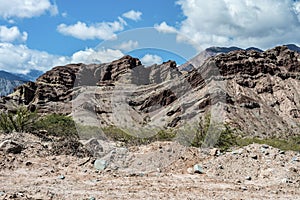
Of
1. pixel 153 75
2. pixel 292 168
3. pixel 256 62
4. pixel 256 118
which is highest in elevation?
pixel 256 62

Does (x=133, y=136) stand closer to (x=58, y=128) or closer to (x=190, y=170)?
(x=58, y=128)

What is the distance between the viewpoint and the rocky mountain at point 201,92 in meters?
70.9

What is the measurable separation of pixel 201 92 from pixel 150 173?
227ft

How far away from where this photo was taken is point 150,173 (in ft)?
41.4

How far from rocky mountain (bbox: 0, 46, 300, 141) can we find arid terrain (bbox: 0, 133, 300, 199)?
47.8m

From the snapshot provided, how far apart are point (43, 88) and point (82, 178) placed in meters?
90.2

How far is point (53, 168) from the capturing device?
12.8 meters

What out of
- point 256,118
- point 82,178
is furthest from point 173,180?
point 256,118

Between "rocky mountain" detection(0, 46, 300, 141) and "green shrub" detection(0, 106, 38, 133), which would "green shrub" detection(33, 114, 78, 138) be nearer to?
"green shrub" detection(0, 106, 38, 133)

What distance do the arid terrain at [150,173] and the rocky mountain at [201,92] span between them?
47756 millimetres

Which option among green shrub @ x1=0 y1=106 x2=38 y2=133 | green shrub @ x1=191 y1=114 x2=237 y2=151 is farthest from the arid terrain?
green shrub @ x1=0 y1=106 x2=38 y2=133

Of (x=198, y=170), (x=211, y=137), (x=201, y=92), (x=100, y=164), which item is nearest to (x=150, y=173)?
(x=198, y=170)

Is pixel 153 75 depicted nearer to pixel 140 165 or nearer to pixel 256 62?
pixel 256 62

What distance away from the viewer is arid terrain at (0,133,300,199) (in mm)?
9945
